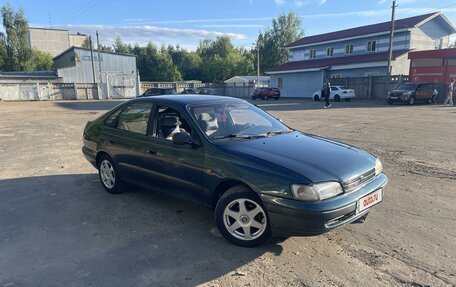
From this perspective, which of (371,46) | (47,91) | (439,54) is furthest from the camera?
(47,91)

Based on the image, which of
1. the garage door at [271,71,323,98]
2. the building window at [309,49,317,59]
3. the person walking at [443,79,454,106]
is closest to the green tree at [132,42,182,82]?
the garage door at [271,71,323,98]

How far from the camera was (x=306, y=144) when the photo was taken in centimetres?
403

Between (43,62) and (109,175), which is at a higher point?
(43,62)

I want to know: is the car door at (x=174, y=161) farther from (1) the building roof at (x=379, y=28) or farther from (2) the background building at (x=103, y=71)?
(2) the background building at (x=103, y=71)

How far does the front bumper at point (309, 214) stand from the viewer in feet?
10.2

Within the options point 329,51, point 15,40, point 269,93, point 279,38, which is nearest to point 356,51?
point 329,51

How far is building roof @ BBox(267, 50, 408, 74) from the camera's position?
1295 inches

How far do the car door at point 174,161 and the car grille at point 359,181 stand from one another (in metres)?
1.58

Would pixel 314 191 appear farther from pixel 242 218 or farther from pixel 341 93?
pixel 341 93

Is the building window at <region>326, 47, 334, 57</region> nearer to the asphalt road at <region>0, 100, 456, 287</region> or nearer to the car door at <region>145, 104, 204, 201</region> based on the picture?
the asphalt road at <region>0, 100, 456, 287</region>

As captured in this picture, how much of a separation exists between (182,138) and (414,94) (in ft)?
83.1

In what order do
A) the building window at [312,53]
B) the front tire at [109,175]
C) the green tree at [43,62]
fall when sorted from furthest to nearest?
the green tree at [43,62]
the building window at [312,53]
the front tire at [109,175]

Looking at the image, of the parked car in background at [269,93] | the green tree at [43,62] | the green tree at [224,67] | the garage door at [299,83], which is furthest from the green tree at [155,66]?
the parked car in background at [269,93]

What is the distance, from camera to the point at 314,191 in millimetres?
3111
